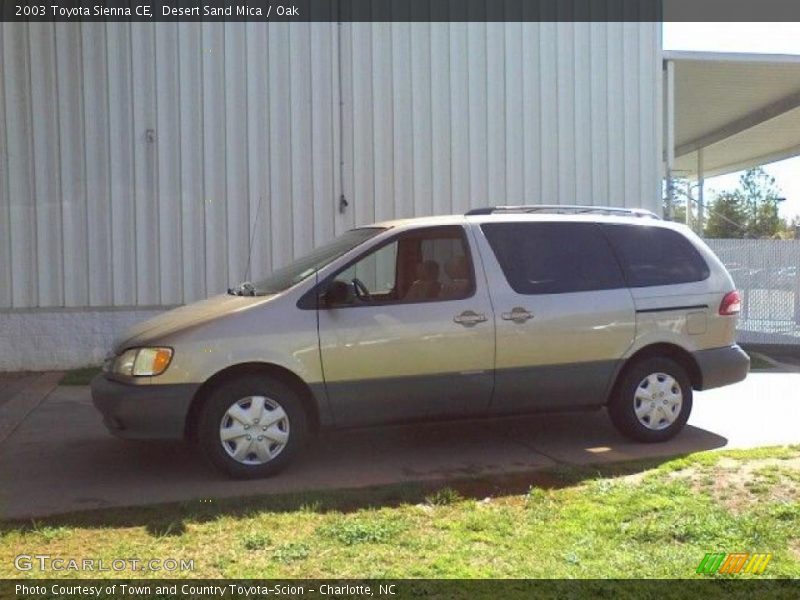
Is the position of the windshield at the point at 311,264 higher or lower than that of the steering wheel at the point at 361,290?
higher

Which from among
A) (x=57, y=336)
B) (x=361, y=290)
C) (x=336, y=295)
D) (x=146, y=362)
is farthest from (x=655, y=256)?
(x=57, y=336)

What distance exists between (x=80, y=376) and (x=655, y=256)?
6805 millimetres

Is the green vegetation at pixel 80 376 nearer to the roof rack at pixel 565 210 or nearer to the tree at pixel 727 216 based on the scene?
the roof rack at pixel 565 210

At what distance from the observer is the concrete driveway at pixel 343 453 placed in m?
5.42

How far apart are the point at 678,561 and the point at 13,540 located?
3477 millimetres

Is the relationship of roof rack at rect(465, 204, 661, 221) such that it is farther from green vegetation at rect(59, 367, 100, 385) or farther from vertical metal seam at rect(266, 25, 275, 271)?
green vegetation at rect(59, 367, 100, 385)

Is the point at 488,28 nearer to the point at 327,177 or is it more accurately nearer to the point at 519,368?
the point at 327,177

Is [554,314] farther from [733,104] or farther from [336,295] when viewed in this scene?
[733,104]

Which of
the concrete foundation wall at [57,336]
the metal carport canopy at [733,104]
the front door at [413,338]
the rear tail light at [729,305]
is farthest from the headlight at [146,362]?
the metal carport canopy at [733,104]

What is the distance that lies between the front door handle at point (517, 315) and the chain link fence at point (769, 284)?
776cm

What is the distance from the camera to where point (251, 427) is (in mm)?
5523

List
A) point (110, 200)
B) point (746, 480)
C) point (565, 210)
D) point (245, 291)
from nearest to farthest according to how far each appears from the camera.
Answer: point (746, 480), point (245, 291), point (565, 210), point (110, 200)

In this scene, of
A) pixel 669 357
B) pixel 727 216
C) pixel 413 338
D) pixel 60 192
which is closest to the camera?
pixel 413 338

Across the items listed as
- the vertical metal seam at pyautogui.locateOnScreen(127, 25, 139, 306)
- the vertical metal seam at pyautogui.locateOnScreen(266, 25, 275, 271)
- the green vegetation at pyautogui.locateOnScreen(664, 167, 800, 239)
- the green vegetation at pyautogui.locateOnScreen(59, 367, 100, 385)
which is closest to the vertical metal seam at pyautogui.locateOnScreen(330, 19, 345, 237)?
the vertical metal seam at pyautogui.locateOnScreen(266, 25, 275, 271)
